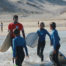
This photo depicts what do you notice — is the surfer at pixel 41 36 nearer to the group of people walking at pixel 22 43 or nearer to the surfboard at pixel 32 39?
the group of people walking at pixel 22 43

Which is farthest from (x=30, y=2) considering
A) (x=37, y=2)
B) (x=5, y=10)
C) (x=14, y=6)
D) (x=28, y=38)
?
(x=28, y=38)

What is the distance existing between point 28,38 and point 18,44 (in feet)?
14.2

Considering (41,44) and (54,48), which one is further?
(41,44)

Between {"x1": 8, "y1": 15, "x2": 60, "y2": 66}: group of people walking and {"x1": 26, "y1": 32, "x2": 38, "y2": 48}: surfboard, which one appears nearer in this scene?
{"x1": 8, "y1": 15, "x2": 60, "y2": 66}: group of people walking

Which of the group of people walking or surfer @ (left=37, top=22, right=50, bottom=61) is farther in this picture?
surfer @ (left=37, top=22, right=50, bottom=61)

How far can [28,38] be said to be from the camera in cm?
1250

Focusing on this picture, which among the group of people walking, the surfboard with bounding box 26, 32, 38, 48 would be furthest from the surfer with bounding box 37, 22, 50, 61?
the surfboard with bounding box 26, 32, 38, 48

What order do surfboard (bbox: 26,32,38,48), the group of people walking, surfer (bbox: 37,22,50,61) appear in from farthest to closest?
1. surfboard (bbox: 26,32,38,48)
2. surfer (bbox: 37,22,50,61)
3. the group of people walking

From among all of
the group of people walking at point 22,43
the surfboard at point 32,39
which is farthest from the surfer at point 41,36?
the surfboard at point 32,39

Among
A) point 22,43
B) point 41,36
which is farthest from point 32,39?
point 22,43

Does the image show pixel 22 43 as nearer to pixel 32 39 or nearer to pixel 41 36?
pixel 41 36

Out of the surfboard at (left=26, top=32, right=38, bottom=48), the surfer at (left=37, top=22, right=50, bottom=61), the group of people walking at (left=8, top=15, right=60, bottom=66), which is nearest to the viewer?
the group of people walking at (left=8, top=15, right=60, bottom=66)

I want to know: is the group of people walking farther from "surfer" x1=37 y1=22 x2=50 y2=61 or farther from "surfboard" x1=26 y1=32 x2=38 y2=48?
"surfboard" x1=26 y1=32 x2=38 y2=48

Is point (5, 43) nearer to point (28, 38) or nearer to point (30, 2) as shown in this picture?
point (28, 38)
